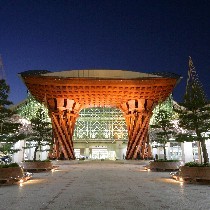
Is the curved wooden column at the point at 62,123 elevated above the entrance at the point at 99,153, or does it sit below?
above

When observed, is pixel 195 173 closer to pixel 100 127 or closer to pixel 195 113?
pixel 195 113

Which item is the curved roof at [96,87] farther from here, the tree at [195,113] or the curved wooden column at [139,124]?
the tree at [195,113]

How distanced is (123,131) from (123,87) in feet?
104

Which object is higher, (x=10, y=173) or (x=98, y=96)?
(x=98, y=96)

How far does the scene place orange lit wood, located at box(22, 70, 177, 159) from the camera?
121 ft

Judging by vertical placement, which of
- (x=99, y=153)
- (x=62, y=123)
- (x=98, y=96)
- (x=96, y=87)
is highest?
(x=96, y=87)

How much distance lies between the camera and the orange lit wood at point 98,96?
36.8 m

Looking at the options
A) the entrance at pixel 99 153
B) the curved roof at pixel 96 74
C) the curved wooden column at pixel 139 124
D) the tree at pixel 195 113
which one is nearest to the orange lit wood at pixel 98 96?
the curved wooden column at pixel 139 124

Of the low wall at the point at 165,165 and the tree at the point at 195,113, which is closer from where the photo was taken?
the tree at the point at 195,113

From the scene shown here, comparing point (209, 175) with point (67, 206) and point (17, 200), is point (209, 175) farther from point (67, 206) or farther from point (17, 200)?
point (17, 200)

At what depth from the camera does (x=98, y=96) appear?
136ft

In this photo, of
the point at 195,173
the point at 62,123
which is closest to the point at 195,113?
the point at 195,173

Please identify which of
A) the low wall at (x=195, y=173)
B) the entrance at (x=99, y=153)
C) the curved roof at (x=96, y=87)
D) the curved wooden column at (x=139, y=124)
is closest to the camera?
the low wall at (x=195, y=173)

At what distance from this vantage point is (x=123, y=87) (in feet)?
123
